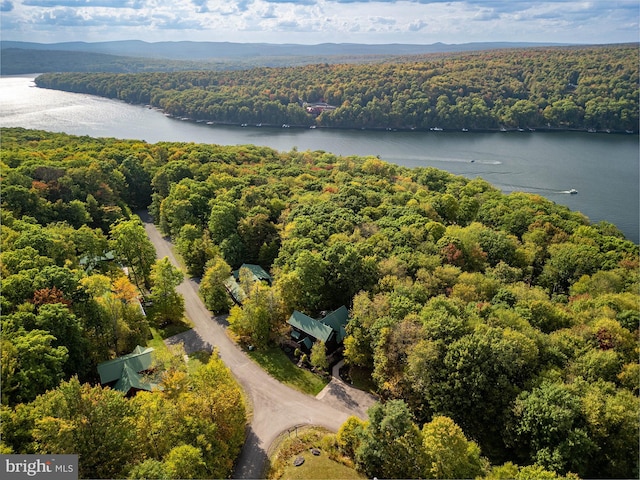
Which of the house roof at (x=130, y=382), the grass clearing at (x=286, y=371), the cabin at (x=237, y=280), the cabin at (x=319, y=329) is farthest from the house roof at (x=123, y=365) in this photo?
the cabin at (x=319, y=329)

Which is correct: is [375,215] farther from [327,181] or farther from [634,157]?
[634,157]

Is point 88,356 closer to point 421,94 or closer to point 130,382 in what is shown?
point 130,382

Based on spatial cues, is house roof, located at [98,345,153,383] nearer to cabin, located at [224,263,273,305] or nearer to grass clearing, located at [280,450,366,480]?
cabin, located at [224,263,273,305]

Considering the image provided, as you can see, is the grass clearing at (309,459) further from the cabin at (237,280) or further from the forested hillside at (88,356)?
the cabin at (237,280)

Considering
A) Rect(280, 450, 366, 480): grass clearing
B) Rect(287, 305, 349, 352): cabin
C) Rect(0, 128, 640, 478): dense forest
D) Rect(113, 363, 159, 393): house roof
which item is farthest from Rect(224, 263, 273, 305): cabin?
Rect(280, 450, 366, 480): grass clearing

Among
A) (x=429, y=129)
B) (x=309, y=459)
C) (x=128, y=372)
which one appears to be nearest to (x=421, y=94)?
(x=429, y=129)

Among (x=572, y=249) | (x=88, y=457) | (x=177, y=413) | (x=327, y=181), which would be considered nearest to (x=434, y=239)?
(x=572, y=249)
